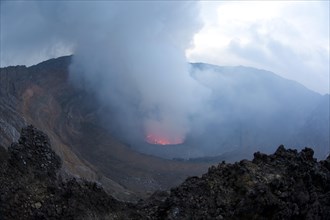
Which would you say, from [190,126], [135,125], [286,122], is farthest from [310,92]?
[135,125]

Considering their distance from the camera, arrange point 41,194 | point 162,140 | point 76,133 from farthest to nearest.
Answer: point 162,140
point 76,133
point 41,194

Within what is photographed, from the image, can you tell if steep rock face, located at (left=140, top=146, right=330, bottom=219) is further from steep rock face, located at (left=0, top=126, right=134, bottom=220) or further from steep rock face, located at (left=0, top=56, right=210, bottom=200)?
steep rock face, located at (left=0, top=56, right=210, bottom=200)

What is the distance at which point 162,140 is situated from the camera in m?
102

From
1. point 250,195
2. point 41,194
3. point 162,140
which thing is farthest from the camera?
point 162,140

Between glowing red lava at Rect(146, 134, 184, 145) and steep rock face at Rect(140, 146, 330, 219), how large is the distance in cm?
8483

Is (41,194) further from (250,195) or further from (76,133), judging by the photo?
(76,133)

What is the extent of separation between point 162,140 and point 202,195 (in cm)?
8917

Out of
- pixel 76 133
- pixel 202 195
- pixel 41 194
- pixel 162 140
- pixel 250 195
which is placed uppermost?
pixel 162 140

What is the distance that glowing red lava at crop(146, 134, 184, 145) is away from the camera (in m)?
99.1

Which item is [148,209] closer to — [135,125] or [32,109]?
[32,109]

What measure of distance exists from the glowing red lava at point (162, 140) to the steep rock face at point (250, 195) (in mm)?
84827

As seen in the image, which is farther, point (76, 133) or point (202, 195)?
point (76, 133)

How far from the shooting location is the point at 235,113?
4220 inches

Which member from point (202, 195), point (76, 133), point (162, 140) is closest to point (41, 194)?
point (202, 195)
